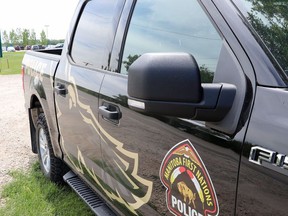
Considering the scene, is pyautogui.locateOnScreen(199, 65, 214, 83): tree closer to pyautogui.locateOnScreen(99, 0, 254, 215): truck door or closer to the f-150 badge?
pyautogui.locateOnScreen(99, 0, 254, 215): truck door

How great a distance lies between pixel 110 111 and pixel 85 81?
53 cm

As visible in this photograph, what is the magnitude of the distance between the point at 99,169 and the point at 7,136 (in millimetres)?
4037

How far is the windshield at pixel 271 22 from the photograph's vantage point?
1341 mm

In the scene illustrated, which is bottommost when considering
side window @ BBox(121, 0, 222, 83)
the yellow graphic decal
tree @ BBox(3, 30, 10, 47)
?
tree @ BBox(3, 30, 10, 47)

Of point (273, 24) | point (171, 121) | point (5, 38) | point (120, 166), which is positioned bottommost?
point (5, 38)

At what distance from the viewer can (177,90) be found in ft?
4.03

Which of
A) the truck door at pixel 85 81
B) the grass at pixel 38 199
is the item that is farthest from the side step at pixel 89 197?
the grass at pixel 38 199

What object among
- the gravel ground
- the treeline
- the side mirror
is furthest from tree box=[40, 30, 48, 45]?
the side mirror

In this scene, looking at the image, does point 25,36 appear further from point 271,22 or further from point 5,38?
point 271,22

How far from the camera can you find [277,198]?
44.6 inches

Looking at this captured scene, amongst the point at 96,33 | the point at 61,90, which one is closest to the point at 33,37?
the point at 61,90

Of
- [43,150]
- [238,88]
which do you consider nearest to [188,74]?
[238,88]

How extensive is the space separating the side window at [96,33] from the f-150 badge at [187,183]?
38.8 inches

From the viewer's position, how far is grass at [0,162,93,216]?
3.39 m
